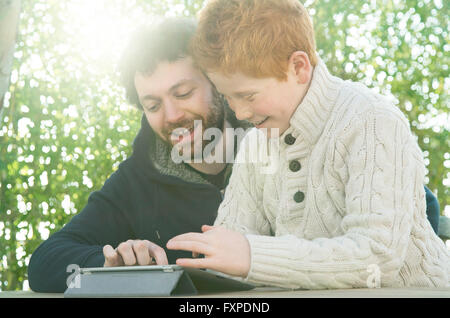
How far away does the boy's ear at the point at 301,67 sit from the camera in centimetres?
172

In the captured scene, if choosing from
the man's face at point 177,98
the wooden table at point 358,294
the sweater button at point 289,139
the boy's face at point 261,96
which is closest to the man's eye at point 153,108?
the man's face at point 177,98

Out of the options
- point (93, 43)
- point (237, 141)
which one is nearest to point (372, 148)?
point (237, 141)

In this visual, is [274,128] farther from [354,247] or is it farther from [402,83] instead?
[402,83]

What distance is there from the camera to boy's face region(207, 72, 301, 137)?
5.55 ft

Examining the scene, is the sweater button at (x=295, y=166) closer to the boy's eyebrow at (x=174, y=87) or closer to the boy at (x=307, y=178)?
the boy at (x=307, y=178)

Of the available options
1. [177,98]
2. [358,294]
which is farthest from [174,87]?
[358,294]

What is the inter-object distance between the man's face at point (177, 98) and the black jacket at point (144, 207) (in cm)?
22

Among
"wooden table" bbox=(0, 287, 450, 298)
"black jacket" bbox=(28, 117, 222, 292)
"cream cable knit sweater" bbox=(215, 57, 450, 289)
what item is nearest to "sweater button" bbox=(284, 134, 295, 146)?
"cream cable knit sweater" bbox=(215, 57, 450, 289)

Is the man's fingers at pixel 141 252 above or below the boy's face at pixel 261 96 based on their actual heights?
below

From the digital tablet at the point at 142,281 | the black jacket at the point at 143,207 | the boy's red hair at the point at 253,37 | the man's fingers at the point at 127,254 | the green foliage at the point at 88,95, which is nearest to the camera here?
the digital tablet at the point at 142,281

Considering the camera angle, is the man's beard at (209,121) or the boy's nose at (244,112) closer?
the boy's nose at (244,112)

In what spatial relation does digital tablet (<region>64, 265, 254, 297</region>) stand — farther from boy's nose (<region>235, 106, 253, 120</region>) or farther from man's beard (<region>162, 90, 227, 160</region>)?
man's beard (<region>162, 90, 227, 160</region>)

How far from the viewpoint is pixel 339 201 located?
5.18 feet

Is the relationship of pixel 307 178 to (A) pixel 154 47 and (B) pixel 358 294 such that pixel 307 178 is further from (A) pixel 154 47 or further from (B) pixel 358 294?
(A) pixel 154 47
